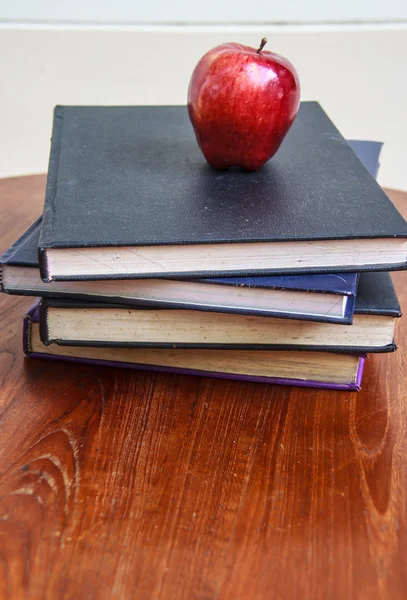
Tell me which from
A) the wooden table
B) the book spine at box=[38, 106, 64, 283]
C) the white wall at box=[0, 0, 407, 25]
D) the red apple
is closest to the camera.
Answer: the wooden table

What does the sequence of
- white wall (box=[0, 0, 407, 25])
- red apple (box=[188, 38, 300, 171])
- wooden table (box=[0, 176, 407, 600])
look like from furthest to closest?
white wall (box=[0, 0, 407, 25])
red apple (box=[188, 38, 300, 171])
wooden table (box=[0, 176, 407, 600])

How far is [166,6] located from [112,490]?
1.45 metres

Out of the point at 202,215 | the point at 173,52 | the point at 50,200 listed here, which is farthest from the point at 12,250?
the point at 173,52

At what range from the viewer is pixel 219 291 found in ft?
1.73

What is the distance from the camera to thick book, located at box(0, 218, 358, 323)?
52 centimetres

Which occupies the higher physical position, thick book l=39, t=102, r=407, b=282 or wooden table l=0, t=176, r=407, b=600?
thick book l=39, t=102, r=407, b=282

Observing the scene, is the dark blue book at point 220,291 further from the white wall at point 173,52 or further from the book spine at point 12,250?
the white wall at point 173,52

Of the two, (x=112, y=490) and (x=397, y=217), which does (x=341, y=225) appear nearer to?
(x=397, y=217)

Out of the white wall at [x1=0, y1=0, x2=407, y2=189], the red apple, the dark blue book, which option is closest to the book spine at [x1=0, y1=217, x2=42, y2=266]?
the dark blue book

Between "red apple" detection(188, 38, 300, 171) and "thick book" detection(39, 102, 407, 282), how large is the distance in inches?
1.0

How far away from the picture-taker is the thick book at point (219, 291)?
0.52 metres

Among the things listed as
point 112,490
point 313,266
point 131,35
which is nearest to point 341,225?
point 313,266

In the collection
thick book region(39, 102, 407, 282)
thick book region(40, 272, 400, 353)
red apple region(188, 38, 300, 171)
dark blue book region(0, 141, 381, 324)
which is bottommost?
thick book region(40, 272, 400, 353)

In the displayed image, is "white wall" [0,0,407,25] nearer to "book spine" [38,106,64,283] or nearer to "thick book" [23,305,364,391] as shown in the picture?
"book spine" [38,106,64,283]
